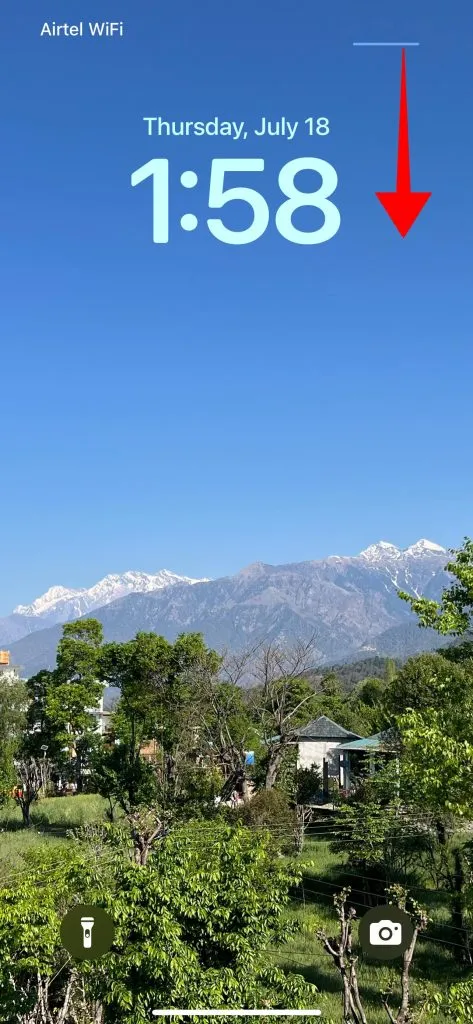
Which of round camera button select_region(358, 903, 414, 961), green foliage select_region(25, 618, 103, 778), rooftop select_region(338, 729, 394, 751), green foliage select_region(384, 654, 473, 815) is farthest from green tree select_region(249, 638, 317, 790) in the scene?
round camera button select_region(358, 903, 414, 961)

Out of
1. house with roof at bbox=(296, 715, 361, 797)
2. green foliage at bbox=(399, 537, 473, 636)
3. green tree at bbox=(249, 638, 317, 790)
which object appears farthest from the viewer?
house with roof at bbox=(296, 715, 361, 797)

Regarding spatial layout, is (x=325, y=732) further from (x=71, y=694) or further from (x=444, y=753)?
(x=444, y=753)

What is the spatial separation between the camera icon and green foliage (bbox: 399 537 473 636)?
5.36m

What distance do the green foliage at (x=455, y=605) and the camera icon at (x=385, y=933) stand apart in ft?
17.6

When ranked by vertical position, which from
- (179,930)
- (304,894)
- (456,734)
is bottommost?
(304,894)

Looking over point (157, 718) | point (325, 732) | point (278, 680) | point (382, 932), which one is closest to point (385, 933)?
point (382, 932)

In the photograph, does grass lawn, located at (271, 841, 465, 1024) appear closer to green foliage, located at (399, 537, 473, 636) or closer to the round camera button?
green foliage, located at (399, 537, 473, 636)

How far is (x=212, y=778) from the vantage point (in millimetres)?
37625

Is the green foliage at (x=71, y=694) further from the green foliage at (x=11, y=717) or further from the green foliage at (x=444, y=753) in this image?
the green foliage at (x=444, y=753)

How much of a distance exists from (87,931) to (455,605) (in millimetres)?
8146

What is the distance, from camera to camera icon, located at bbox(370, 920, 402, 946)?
989 cm

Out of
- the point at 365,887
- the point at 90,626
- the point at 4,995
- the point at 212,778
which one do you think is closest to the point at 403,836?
the point at 365,887

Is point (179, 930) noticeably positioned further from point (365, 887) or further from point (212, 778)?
point (212, 778)

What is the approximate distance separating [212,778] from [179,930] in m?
25.8
